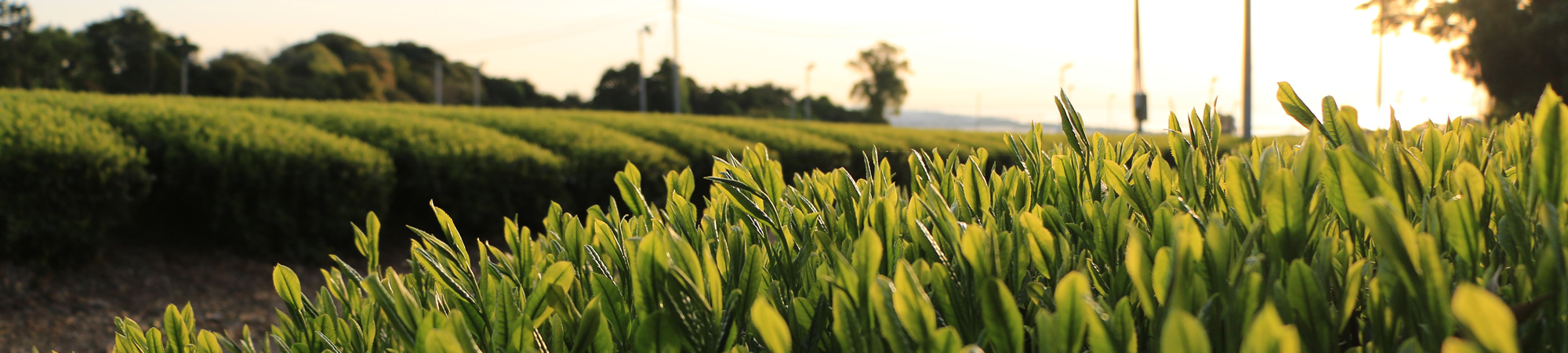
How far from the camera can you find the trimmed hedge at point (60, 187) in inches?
212

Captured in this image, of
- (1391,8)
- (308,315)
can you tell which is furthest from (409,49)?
(308,315)

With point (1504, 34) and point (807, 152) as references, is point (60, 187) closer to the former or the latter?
point (807, 152)

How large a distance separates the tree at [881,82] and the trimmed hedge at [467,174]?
71.7 metres

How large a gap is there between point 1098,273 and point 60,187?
22.5ft

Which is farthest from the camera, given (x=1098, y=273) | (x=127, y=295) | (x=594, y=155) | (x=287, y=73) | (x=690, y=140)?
(x=287, y=73)

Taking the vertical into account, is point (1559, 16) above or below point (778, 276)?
above

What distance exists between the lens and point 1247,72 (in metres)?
18.2

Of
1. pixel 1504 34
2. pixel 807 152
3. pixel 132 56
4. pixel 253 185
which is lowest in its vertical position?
pixel 253 185

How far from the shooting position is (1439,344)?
62 centimetres

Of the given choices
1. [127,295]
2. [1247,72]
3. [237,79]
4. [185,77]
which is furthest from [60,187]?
[185,77]

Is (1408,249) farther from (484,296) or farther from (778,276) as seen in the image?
(484,296)

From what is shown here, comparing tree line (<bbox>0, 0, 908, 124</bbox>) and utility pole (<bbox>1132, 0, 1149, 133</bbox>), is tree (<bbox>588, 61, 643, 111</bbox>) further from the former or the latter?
utility pole (<bbox>1132, 0, 1149, 133</bbox>)

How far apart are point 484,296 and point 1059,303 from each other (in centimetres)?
64

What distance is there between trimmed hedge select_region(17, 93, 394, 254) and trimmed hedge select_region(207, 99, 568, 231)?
41cm
